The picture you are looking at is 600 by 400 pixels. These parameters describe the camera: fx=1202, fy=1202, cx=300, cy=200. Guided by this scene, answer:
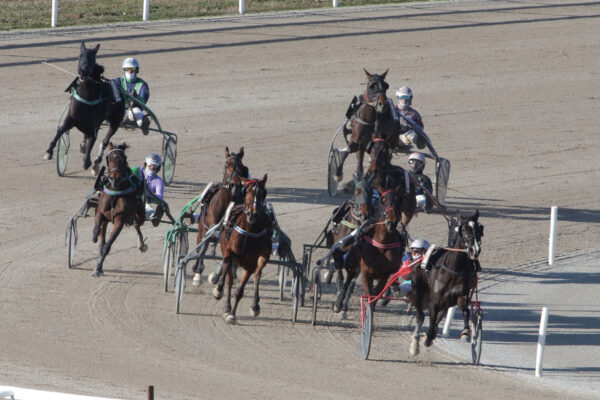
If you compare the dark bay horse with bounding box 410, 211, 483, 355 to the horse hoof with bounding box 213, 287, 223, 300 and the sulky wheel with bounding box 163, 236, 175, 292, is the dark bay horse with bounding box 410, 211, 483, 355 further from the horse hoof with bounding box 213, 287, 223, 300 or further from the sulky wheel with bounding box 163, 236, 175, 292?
the sulky wheel with bounding box 163, 236, 175, 292

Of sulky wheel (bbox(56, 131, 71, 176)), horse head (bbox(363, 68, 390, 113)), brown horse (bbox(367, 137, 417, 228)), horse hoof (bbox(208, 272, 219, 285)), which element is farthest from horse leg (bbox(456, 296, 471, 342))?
sulky wheel (bbox(56, 131, 71, 176))

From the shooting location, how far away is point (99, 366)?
10828 mm

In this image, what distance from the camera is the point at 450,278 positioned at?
434 inches

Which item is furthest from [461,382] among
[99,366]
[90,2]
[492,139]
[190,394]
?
[90,2]

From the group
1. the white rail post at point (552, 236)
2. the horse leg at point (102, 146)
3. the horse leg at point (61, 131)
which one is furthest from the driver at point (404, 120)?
the horse leg at point (61, 131)

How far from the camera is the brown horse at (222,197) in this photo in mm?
12414

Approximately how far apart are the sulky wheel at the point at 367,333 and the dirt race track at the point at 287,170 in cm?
14

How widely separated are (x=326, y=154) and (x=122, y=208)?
7.10m

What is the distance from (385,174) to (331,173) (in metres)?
3.81

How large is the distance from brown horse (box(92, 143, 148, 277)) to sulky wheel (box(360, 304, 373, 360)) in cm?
339

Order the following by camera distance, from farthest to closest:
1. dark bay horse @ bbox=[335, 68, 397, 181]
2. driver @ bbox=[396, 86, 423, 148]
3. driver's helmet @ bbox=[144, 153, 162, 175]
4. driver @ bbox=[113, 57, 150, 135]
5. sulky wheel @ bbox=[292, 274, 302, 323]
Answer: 1. driver @ bbox=[113, 57, 150, 135]
2. driver @ bbox=[396, 86, 423, 148]
3. dark bay horse @ bbox=[335, 68, 397, 181]
4. driver's helmet @ bbox=[144, 153, 162, 175]
5. sulky wheel @ bbox=[292, 274, 302, 323]

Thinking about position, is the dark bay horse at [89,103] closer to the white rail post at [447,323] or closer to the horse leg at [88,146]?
the horse leg at [88,146]

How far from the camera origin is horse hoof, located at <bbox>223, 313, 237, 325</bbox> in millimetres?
12219

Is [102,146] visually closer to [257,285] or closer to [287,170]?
[287,170]
